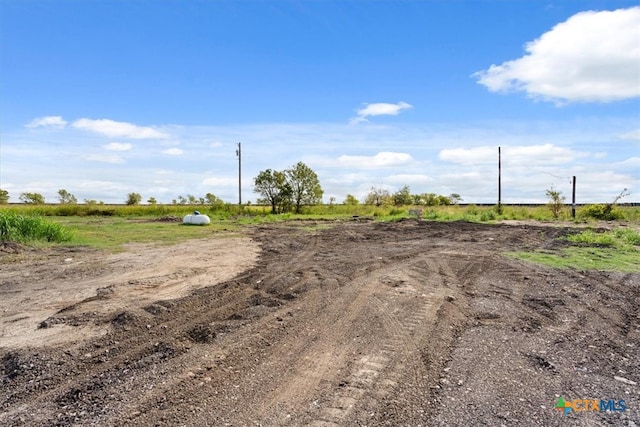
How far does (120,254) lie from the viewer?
10.4m

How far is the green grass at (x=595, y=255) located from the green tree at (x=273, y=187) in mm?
28596

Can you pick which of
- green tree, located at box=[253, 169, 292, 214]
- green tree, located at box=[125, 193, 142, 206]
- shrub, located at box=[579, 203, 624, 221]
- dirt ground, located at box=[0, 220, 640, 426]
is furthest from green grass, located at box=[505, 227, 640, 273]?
green tree, located at box=[125, 193, 142, 206]

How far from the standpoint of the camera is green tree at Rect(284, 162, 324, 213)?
39781 millimetres

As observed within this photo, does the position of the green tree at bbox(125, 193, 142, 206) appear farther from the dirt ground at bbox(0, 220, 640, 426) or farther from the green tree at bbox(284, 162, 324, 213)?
the dirt ground at bbox(0, 220, 640, 426)

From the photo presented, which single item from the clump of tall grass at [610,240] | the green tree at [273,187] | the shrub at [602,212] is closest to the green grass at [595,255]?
the clump of tall grass at [610,240]

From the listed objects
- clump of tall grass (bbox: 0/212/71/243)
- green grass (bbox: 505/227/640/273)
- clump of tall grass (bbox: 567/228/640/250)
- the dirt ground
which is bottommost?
the dirt ground

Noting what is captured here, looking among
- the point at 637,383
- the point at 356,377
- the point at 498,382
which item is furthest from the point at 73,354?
the point at 637,383

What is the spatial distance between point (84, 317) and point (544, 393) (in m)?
4.84

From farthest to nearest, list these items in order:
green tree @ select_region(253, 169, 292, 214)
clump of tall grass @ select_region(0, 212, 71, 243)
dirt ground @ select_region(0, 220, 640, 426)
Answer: green tree @ select_region(253, 169, 292, 214), clump of tall grass @ select_region(0, 212, 71, 243), dirt ground @ select_region(0, 220, 640, 426)

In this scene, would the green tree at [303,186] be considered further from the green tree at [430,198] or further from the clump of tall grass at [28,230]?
the clump of tall grass at [28,230]

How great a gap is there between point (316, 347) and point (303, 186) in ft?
119

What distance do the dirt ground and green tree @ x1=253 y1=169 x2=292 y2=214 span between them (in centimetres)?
3172

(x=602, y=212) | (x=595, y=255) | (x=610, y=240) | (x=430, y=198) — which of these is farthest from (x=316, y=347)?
(x=430, y=198)

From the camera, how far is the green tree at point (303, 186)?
3978 centimetres
